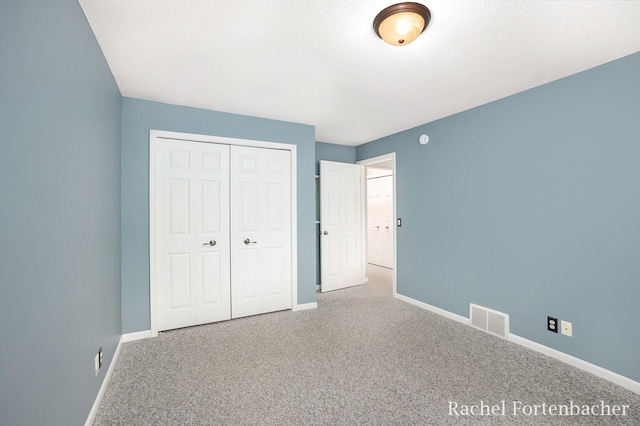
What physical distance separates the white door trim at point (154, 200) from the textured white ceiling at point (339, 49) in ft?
1.20

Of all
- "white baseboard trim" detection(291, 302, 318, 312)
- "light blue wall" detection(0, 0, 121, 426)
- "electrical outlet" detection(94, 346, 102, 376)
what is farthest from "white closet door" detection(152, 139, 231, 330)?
"electrical outlet" detection(94, 346, 102, 376)

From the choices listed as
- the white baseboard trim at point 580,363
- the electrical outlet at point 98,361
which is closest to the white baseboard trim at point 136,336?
the electrical outlet at point 98,361

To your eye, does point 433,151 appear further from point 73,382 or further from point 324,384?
point 73,382

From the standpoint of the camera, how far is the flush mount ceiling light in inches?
62.1

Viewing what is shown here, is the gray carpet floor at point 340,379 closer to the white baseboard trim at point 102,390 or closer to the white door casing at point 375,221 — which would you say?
the white baseboard trim at point 102,390

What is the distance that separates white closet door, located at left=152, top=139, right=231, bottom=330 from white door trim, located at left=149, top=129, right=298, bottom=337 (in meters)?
0.05

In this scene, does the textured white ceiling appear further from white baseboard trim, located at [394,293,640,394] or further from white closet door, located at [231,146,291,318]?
white baseboard trim, located at [394,293,640,394]

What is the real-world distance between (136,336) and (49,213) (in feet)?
7.09

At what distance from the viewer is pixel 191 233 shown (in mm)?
3158

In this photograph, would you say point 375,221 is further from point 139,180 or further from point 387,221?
point 139,180

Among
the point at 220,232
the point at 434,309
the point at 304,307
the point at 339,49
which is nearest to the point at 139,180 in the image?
the point at 220,232

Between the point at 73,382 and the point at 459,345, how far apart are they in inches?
117

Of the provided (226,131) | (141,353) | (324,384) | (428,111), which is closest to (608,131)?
(428,111)

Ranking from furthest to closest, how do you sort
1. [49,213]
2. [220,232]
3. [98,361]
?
[220,232] < [98,361] < [49,213]
